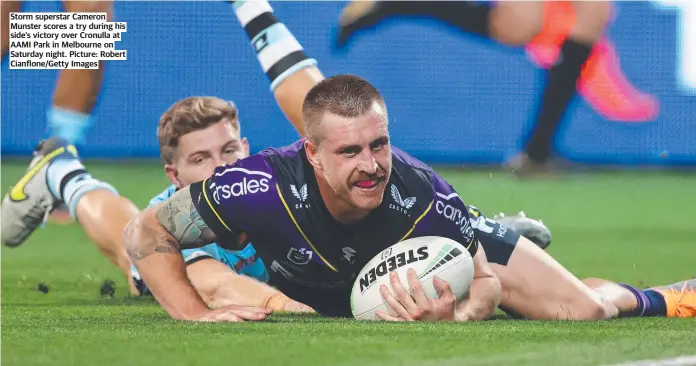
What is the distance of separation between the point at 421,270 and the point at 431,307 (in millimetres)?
190

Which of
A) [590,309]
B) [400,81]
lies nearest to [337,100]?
[590,309]

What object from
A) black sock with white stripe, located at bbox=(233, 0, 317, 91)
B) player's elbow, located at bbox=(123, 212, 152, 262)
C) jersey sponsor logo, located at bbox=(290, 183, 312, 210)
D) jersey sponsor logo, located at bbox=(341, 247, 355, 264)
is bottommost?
jersey sponsor logo, located at bbox=(341, 247, 355, 264)

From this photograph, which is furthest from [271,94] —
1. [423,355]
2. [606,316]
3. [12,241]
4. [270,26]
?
[423,355]

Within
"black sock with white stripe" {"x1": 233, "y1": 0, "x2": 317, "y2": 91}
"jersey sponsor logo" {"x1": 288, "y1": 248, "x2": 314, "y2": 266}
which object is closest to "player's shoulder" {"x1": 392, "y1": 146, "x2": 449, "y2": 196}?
"jersey sponsor logo" {"x1": 288, "y1": 248, "x2": 314, "y2": 266}

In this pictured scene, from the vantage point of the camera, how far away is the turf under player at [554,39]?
427 inches

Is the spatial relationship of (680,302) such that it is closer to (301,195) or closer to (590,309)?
(590,309)

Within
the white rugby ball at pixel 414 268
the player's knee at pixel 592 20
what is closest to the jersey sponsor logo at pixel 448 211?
the white rugby ball at pixel 414 268

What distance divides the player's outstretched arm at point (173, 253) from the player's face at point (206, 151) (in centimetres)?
196

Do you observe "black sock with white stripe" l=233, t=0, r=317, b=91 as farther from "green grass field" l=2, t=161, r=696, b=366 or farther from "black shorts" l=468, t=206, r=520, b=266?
"black shorts" l=468, t=206, r=520, b=266

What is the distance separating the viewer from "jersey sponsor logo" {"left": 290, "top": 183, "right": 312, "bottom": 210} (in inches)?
224

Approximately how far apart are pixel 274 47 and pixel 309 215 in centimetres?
461

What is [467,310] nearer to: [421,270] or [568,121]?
[421,270]

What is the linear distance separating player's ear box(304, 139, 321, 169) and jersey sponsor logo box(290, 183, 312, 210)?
0.50 ft

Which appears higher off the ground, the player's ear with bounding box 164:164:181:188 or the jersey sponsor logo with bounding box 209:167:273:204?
the jersey sponsor logo with bounding box 209:167:273:204
